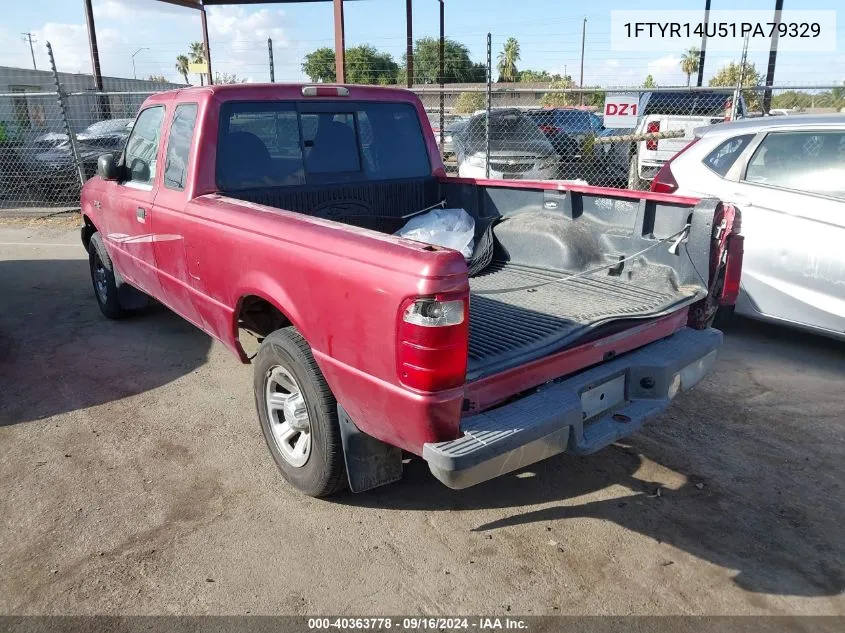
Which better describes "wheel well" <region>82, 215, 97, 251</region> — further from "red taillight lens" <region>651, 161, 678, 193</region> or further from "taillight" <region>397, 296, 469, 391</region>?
"red taillight lens" <region>651, 161, 678, 193</region>

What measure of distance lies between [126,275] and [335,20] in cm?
994

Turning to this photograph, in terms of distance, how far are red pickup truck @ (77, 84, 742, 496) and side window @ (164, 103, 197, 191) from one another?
0.02 meters

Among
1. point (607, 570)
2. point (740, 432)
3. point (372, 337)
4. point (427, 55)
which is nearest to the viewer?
point (372, 337)

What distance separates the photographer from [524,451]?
2445 mm

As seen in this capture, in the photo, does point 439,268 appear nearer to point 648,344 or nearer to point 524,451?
point 524,451

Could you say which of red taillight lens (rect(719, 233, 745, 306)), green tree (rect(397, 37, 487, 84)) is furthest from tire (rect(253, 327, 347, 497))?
green tree (rect(397, 37, 487, 84))

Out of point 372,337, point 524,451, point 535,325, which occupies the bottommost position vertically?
point 524,451

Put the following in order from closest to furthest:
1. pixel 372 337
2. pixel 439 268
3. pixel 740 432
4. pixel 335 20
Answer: pixel 439 268 → pixel 372 337 → pixel 740 432 → pixel 335 20

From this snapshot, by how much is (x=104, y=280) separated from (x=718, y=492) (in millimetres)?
5354

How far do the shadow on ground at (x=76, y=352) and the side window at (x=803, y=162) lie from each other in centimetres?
480

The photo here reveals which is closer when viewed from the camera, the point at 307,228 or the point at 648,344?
the point at 307,228

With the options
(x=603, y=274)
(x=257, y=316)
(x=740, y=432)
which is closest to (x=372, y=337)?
(x=257, y=316)

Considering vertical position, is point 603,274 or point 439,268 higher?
point 439,268

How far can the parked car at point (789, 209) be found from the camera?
4.79 m
